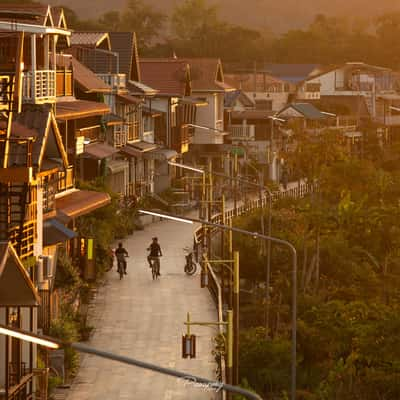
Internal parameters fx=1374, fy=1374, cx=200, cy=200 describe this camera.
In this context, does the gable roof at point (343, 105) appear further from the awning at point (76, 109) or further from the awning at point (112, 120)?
the awning at point (76, 109)

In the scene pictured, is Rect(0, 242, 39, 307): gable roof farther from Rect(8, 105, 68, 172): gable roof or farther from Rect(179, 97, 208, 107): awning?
Rect(179, 97, 208, 107): awning

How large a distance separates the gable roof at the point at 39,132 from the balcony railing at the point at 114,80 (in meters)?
26.3

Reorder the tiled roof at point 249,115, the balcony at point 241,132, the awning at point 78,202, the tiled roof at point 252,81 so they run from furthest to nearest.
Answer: the tiled roof at point 252,81 → the tiled roof at point 249,115 → the balcony at point 241,132 → the awning at point 78,202

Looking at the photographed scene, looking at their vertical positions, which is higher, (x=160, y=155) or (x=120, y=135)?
(x=120, y=135)

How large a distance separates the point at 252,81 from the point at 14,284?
Result: 92.6 m

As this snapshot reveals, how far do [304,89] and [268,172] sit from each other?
111 feet

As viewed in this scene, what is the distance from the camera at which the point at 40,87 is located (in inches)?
1464

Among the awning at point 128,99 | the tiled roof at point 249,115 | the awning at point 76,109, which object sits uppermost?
the awning at point 76,109

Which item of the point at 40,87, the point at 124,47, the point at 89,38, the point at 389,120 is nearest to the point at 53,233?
the point at 40,87

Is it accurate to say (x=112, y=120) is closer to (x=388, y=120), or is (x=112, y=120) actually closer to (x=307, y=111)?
(x=307, y=111)

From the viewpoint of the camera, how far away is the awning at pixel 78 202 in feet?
132

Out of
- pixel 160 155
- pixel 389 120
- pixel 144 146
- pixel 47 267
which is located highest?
pixel 144 146

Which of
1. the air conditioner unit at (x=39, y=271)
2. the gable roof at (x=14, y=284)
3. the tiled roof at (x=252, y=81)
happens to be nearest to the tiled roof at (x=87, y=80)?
the air conditioner unit at (x=39, y=271)

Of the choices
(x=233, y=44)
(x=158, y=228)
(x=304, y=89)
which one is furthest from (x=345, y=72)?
(x=158, y=228)
